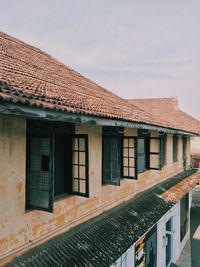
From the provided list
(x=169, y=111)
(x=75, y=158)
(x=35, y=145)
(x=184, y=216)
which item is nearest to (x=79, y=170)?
(x=75, y=158)

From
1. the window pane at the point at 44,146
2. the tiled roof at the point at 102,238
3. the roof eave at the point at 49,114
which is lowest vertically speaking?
the tiled roof at the point at 102,238

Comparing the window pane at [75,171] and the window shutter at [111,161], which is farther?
the window shutter at [111,161]

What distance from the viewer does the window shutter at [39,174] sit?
508cm

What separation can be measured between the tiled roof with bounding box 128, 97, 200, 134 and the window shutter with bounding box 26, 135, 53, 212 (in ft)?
53.7

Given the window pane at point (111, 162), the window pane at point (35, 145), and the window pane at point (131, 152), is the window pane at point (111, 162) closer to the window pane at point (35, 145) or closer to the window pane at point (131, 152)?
the window pane at point (131, 152)

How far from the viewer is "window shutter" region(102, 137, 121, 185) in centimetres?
775

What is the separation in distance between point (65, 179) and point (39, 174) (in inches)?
53.9

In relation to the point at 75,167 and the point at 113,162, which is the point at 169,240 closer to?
the point at 113,162

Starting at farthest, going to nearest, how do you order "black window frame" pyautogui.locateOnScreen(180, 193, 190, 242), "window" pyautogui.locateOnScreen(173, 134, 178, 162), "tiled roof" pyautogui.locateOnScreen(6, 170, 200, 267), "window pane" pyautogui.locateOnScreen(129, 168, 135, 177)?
"black window frame" pyautogui.locateOnScreen(180, 193, 190, 242) → "window" pyautogui.locateOnScreen(173, 134, 178, 162) → "window pane" pyautogui.locateOnScreen(129, 168, 135, 177) → "tiled roof" pyautogui.locateOnScreen(6, 170, 200, 267)

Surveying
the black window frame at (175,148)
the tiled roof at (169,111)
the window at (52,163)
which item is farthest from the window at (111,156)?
the tiled roof at (169,111)

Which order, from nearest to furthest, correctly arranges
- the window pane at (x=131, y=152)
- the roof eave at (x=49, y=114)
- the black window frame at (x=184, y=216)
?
the roof eave at (x=49, y=114) < the window pane at (x=131, y=152) < the black window frame at (x=184, y=216)

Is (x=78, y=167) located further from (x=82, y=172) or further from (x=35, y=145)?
(x=35, y=145)

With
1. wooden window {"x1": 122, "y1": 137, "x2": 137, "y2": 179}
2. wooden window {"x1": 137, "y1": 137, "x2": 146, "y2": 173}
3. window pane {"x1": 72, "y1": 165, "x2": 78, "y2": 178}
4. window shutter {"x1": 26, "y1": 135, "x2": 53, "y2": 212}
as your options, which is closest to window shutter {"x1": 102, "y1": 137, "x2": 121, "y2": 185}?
wooden window {"x1": 122, "y1": 137, "x2": 137, "y2": 179}

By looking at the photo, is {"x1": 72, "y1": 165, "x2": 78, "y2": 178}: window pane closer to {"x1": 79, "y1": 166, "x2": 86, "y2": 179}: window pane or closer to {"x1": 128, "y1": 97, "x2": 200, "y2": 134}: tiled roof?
{"x1": 79, "y1": 166, "x2": 86, "y2": 179}: window pane
